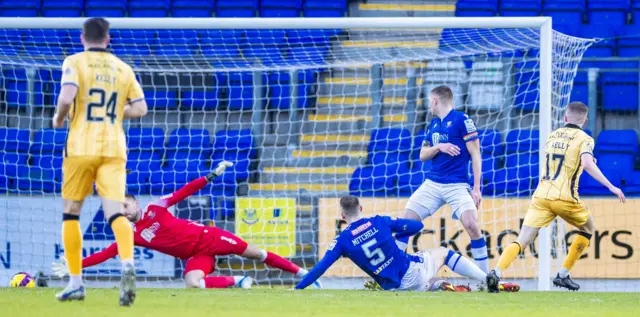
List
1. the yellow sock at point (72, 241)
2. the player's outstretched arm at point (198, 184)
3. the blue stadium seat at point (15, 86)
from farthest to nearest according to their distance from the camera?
1. the blue stadium seat at point (15, 86)
2. the player's outstretched arm at point (198, 184)
3. the yellow sock at point (72, 241)

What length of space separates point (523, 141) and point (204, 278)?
4676 millimetres

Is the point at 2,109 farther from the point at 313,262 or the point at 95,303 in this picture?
the point at 95,303

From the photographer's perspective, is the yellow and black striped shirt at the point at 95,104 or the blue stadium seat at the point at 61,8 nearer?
the yellow and black striped shirt at the point at 95,104

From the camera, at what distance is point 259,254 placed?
32.3ft

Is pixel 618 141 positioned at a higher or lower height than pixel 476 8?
lower

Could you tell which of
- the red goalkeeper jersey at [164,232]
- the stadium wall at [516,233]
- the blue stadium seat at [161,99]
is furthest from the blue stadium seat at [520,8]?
the red goalkeeper jersey at [164,232]

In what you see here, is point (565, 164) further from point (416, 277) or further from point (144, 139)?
point (144, 139)

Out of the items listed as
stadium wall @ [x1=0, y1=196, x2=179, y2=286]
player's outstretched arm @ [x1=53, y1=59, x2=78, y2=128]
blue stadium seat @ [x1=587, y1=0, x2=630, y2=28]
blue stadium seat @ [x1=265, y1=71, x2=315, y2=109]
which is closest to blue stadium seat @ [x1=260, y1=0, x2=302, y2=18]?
blue stadium seat @ [x1=265, y1=71, x2=315, y2=109]

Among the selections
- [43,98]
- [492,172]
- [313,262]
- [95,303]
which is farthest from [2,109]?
[95,303]

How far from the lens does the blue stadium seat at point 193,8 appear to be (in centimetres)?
1514

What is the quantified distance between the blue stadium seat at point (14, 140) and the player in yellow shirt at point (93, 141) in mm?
6522

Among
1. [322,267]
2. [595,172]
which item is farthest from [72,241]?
[595,172]

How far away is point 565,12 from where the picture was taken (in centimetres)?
1517

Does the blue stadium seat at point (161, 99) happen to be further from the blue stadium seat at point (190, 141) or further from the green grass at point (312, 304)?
the green grass at point (312, 304)
